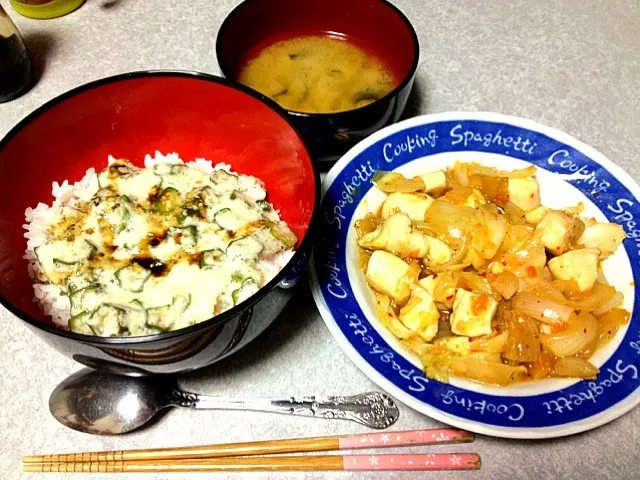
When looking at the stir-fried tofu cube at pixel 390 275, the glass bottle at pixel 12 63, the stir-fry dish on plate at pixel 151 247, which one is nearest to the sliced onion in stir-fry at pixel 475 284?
the stir-fried tofu cube at pixel 390 275

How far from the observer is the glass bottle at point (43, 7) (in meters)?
1.70

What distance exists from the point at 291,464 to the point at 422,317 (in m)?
0.32

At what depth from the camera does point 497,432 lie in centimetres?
90

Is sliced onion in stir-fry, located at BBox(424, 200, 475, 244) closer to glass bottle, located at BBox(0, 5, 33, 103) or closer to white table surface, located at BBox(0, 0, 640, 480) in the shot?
white table surface, located at BBox(0, 0, 640, 480)

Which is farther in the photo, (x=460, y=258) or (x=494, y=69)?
(x=494, y=69)

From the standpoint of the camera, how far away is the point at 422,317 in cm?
103

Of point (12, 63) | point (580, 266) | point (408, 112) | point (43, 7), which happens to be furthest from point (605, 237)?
point (43, 7)

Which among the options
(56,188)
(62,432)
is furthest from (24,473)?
(56,188)

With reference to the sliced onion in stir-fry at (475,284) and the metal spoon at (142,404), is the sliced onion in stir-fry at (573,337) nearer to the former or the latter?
the sliced onion in stir-fry at (475,284)

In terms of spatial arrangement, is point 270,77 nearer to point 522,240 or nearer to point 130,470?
point 522,240

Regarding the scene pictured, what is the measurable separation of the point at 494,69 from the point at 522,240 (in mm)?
A: 740

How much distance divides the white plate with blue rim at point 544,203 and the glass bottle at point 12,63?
0.87 metres

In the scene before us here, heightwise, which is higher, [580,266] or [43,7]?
[580,266]

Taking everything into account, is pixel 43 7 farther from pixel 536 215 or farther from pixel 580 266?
pixel 580 266
